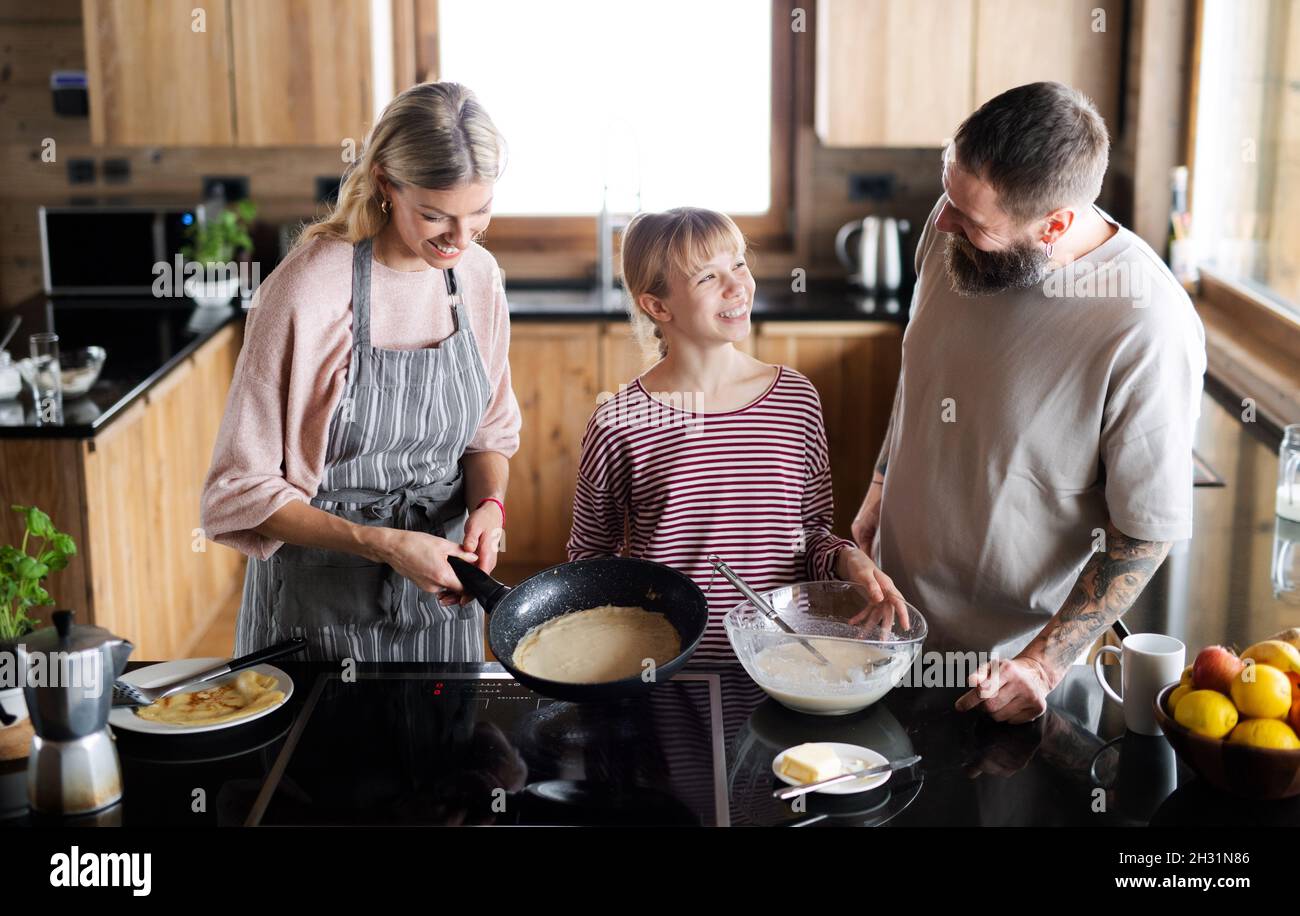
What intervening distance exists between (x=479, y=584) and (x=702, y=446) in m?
0.44

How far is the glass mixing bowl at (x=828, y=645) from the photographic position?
1.69 m

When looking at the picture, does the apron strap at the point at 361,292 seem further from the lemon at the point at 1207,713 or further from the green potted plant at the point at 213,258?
the green potted plant at the point at 213,258

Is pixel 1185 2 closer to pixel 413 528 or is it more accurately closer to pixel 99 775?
pixel 413 528

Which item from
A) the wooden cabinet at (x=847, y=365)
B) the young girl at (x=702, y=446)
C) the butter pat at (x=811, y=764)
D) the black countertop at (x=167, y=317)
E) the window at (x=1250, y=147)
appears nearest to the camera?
the butter pat at (x=811, y=764)

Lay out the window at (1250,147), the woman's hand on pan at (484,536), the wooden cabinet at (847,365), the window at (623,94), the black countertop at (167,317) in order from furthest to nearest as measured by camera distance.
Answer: the window at (623,94)
the wooden cabinet at (847,365)
the black countertop at (167,317)
the window at (1250,147)
the woman's hand on pan at (484,536)

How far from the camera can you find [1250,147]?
346cm

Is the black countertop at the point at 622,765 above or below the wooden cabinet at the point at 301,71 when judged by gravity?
below

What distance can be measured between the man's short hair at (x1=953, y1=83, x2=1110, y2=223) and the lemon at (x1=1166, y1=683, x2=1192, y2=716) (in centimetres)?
62

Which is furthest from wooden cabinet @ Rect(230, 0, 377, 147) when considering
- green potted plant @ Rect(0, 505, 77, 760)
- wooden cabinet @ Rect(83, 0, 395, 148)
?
green potted plant @ Rect(0, 505, 77, 760)

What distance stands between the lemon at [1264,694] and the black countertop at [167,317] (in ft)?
8.41

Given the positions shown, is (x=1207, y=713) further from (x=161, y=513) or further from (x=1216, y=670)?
(x=161, y=513)

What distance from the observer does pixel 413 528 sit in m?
2.07

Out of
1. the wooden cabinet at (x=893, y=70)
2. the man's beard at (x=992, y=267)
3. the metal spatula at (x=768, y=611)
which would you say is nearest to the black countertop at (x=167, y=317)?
the wooden cabinet at (x=893, y=70)

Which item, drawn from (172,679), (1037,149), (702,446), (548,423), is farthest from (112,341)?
(1037,149)
